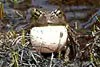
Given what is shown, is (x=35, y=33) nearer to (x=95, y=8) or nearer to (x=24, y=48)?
(x=24, y=48)

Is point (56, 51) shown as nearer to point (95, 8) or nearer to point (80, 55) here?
point (80, 55)

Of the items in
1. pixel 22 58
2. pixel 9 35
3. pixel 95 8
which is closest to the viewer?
pixel 22 58

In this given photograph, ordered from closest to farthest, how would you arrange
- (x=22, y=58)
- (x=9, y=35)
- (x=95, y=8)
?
(x=22, y=58)
(x=9, y=35)
(x=95, y=8)

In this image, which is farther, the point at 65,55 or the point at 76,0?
the point at 76,0

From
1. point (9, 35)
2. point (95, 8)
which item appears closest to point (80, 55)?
point (9, 35)

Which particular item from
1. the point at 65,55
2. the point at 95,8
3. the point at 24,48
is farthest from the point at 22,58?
the point at 95,8

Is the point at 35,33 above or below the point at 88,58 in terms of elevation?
above
